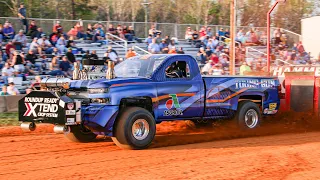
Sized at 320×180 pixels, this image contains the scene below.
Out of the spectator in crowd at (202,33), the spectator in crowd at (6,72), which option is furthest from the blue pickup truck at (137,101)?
the spectator in crowd at (202,33)

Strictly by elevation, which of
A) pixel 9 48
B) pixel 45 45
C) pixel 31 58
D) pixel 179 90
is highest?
pixel 45 45

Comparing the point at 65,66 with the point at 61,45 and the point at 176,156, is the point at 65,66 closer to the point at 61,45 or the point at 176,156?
the point at 61,45

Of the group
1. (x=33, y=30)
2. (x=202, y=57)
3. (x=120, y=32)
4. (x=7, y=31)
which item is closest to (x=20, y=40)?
(x=7, y=31)

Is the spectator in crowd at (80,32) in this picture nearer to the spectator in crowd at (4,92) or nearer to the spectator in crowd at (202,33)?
the spectator in crowd at (4,92)

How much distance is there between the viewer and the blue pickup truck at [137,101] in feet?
28.7

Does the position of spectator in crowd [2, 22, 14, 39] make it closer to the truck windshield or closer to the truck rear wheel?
the truck windshield

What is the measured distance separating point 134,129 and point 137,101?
0.57m

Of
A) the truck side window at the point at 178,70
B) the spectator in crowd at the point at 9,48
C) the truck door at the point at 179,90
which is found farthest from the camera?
the spectator in crowd at the point at 9,48

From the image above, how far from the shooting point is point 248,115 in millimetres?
11727

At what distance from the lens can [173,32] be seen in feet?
87.4

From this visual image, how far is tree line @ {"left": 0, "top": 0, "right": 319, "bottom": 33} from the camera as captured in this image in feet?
139

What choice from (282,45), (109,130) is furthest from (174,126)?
(282,45)

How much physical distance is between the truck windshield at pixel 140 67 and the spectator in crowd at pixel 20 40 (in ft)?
30.6

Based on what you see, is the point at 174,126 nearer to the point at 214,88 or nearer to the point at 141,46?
the point at 214,88
